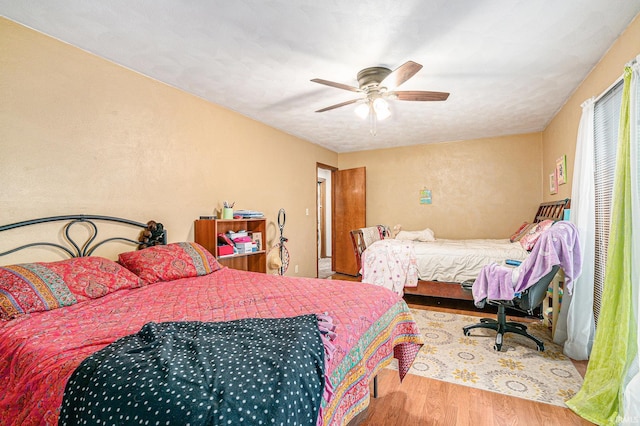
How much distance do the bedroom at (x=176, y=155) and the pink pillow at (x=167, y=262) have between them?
433 mm

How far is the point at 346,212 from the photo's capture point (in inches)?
248

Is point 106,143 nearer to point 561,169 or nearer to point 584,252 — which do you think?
point 584,252

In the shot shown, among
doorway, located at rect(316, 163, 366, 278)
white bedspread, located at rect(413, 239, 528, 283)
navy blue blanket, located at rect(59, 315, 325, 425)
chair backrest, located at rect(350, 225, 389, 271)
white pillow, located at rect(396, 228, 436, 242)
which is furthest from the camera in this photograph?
doorway, located at rect(316, 163, 366, 278)

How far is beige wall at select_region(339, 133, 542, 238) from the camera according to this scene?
16.6 ft

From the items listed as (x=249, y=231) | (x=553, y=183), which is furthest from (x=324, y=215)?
(x=553, y=183)

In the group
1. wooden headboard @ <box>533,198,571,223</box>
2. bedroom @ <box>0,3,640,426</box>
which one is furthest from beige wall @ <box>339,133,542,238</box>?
wooden headboard @ <box>533,198,571,223</box>

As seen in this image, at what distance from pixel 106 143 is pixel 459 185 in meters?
5.27

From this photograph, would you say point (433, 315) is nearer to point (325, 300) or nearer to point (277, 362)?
point (325, 300)

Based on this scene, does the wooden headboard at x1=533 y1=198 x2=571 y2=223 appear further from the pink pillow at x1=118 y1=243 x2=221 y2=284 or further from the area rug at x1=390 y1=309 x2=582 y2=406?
the pink pillow at x1=118 y1=243 x2=221 y2=284

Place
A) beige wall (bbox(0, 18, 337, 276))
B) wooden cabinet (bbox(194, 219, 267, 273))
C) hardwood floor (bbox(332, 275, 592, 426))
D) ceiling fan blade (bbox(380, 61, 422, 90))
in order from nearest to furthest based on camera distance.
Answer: hardwood floor (bbox(332, 275, 592, 426)) < beige wall (bbox(0, 18, 337, 276)) < ceiling fan blade (bbox(380, 61, 422, 90)) < wooden cabinet (bbox(194, 219, 267, 273))

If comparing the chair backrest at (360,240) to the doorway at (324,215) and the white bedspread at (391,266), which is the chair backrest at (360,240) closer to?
the white bedspread at (391,266)

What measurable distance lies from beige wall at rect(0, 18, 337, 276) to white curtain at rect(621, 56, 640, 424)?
11.5 feet

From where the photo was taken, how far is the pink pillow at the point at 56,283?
5.28 feet

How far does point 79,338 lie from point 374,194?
18.1ft
